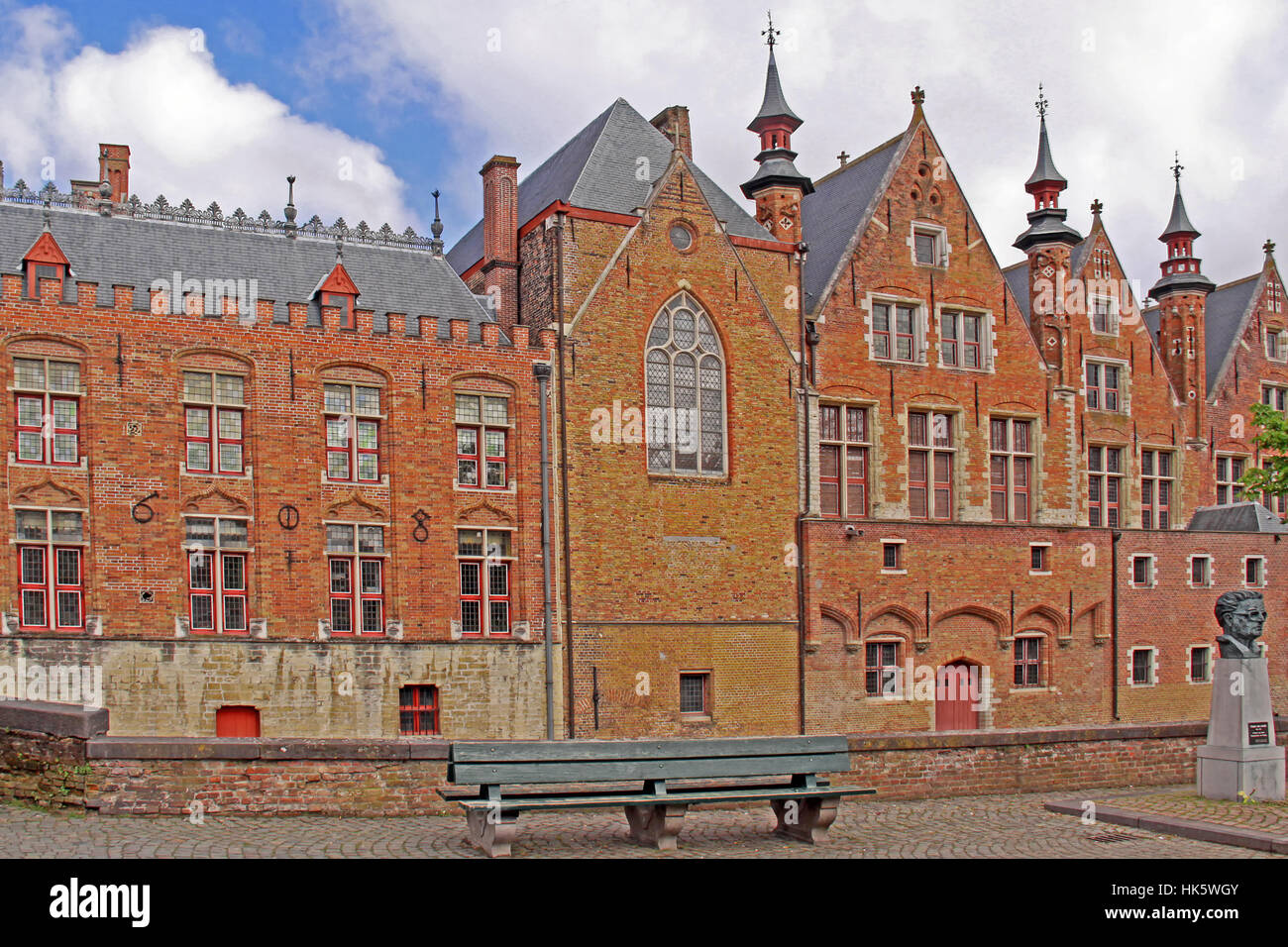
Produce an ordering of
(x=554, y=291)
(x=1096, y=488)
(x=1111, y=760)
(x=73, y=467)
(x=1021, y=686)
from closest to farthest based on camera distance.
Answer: (x=1111, y=760) → (x=73, y=467) → (x=554, y=291) → (x=1021, y=686) → (x=1096, y=488)

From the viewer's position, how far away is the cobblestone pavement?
11492 millimetres

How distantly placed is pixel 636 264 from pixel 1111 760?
47.4ft

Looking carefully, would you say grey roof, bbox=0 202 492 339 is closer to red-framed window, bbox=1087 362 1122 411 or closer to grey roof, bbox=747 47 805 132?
grey roof, bbox=747 47 805 132

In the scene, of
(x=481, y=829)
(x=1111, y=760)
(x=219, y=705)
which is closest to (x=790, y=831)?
(x=481, y=829)

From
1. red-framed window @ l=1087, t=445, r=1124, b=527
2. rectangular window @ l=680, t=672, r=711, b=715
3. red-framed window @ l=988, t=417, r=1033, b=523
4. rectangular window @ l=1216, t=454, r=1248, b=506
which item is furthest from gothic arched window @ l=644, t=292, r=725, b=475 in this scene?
rectangular window @ l=1216, t=454, r=1248, b=506

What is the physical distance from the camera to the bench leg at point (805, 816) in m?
12.6

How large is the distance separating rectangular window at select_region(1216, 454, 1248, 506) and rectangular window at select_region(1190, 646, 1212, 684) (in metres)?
4.60

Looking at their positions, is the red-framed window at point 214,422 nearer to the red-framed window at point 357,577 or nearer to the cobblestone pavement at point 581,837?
the red-framed window at point 357,577

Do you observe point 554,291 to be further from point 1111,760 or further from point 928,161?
point 1111,760

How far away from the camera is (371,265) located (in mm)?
28328

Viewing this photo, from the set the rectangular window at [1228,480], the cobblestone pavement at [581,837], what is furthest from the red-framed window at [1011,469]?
the cobblestone pavement at [581,837]

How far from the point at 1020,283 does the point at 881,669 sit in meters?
13.4

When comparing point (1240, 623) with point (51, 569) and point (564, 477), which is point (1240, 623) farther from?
point (51, 569)

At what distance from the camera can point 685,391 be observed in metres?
28.4
